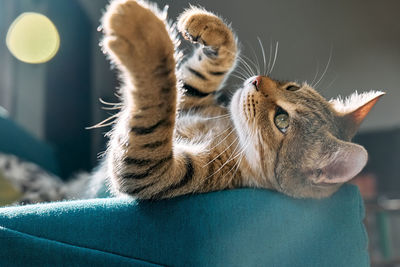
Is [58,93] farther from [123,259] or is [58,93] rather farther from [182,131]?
[123,259]

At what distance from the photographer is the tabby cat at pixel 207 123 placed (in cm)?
73

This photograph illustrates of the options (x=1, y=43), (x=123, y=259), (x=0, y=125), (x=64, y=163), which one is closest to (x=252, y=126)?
(x=123, y=259)

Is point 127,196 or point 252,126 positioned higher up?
point 252,126

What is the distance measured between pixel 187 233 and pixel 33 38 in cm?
245

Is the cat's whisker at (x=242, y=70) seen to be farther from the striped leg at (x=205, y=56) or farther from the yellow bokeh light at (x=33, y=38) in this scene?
the yellow bokeh light at (x=33, y=38)

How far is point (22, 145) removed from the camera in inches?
77.0

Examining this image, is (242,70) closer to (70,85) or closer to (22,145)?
(22,145)

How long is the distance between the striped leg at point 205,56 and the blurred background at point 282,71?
3.45 feet

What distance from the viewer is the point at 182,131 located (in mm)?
1195

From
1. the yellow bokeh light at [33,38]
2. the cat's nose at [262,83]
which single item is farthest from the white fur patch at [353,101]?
the yellow bokeh light at [33,38]

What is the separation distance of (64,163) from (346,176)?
2183 millimetres

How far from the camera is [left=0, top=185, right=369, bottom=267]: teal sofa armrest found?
26.2 inches

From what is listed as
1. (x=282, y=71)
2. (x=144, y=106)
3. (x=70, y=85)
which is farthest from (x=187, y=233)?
(x=70, y=85)

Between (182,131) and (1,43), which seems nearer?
(182,131)
